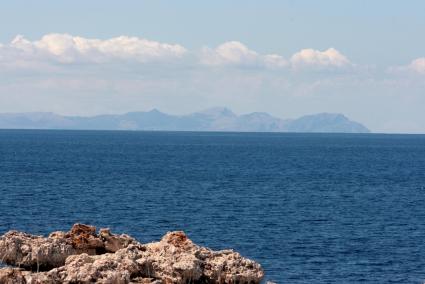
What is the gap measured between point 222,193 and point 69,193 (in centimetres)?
2318

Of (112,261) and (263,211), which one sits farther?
(263,211)

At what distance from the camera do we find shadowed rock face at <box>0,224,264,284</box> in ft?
110

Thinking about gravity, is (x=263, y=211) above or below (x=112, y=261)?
below

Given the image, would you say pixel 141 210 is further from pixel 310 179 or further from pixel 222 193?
pixel 310 179

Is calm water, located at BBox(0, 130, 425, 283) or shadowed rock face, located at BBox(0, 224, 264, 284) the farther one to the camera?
calm water, located at BBox(0, 130, 425, 283)

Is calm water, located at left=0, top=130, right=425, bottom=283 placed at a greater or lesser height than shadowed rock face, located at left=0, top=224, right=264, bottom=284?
lesser

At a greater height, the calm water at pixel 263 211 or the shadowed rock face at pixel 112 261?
the shadowed rock face at pixel 112 261

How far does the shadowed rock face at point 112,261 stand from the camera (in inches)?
1321

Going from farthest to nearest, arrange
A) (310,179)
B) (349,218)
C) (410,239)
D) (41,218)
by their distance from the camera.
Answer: (310,179)
(349,218)
(41,218)
(410,239)

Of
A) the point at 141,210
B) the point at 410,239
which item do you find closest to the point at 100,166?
the point at 141,210

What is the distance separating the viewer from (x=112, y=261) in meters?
34.7

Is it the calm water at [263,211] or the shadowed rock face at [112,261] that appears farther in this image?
the calm water at [263,211]

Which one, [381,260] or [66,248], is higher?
[66,248]

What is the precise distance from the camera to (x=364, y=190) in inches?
5226
